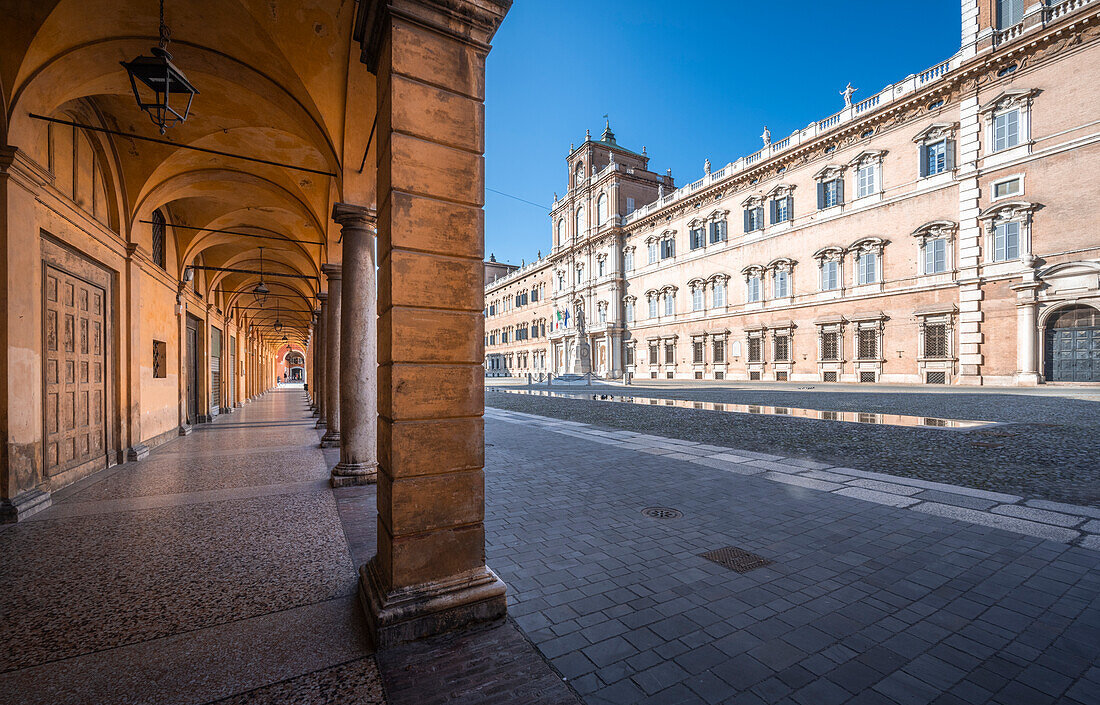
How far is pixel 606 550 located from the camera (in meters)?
3.71

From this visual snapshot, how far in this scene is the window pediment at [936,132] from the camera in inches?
942

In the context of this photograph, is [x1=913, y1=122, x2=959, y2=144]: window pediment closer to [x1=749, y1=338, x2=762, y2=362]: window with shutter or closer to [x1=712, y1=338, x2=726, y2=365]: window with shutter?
[x1=749, y1=338, x2=762, y2=362]: window with shutter

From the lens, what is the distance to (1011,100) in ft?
72.1

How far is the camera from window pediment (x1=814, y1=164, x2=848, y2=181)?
28.4 m

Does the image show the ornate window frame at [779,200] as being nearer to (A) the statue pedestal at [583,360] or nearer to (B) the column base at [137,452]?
(A) the statue pedestal at [583,360]

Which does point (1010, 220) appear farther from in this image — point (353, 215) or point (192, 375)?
point (192, 375)

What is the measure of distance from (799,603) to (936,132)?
31161 millimetres

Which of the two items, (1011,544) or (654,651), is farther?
(1011,544)

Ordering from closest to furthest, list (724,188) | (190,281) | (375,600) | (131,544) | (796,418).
→ 1. (375,600)
2. (131,544)
3. (796,418)
4. (190,281)
5. (724,188)

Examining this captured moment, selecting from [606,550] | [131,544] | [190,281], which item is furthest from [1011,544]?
[190,281]

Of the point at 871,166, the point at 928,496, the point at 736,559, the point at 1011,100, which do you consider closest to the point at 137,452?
the point at 736,559

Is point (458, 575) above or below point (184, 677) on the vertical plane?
above

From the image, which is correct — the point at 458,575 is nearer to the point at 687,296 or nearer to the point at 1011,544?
the point at 1011,544

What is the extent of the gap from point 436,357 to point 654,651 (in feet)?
6.37
